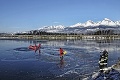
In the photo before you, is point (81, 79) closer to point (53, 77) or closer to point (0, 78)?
point (53, 77)

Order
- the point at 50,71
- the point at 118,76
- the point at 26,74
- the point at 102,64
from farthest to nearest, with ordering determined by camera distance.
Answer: the point at 50,71 → the point at 26,74 → the point at 102,64 → the point at 118,76

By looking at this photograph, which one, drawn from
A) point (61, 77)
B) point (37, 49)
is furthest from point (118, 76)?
point (37, 49)

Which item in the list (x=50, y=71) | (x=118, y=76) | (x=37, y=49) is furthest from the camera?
(x=37, y=49)

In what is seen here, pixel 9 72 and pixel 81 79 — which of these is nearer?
pixel 81 79

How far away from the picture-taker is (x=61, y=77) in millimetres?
23984

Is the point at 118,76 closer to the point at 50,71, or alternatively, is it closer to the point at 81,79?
the point at 81,79

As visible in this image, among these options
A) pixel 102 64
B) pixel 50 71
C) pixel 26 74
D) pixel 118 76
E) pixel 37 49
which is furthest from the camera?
pixel 37 49

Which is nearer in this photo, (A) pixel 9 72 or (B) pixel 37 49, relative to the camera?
(A) pixel 9 72

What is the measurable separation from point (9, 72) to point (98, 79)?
1144cm

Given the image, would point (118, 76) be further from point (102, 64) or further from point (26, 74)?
point (26, 74)

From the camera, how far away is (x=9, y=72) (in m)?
26.3

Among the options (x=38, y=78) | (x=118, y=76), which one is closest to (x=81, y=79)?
(x=38, y=78)

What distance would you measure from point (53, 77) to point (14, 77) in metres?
3.70

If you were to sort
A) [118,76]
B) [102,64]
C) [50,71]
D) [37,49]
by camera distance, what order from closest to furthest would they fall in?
[118,76] < [102,64] < [50,71] < [37,49]
